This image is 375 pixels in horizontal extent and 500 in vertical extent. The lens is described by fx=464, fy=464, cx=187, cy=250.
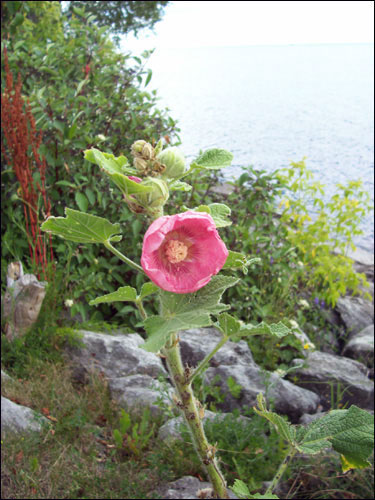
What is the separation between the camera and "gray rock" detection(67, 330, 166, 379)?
2.74m

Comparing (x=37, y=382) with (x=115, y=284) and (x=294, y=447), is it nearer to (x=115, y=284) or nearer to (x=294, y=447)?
(x=115, y=284)

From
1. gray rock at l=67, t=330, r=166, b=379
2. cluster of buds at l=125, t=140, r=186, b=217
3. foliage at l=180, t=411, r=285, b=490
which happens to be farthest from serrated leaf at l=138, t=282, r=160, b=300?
gray rock at l=67, t=330, r=166, b=379

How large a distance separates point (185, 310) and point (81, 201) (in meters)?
2.51

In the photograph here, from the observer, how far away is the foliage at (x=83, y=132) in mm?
3193

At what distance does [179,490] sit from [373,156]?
26.9 ft

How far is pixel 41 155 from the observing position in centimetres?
308

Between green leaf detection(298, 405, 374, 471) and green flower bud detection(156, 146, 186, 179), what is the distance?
71 centimetres

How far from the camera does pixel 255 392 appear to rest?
262cm

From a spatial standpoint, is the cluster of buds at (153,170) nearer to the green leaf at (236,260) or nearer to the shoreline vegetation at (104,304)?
the green leaf at (236,260)

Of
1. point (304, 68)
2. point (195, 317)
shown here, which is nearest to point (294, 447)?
point (195, 317)

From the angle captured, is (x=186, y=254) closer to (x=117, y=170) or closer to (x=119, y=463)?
(x=117, y=170)

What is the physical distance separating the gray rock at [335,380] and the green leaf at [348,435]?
182cm

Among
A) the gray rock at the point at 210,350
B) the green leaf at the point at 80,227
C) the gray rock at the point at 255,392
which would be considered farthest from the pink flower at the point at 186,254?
the gray rock at the point at 210,350

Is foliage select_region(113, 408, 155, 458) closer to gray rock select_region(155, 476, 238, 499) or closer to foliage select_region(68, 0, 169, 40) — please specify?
gray rock select_region(155, 476, 238, 499)
